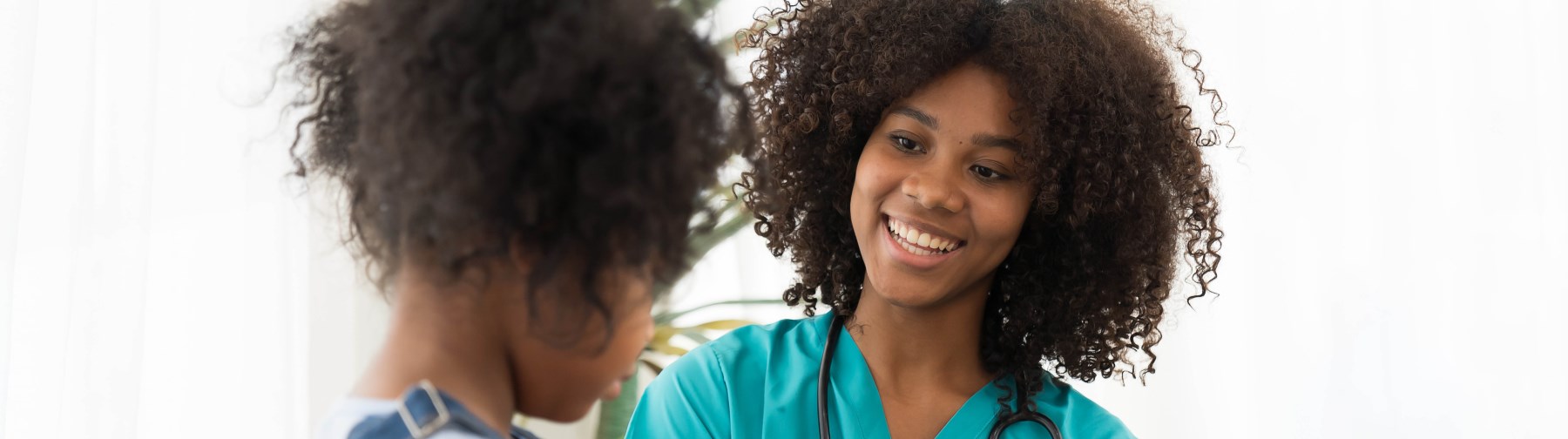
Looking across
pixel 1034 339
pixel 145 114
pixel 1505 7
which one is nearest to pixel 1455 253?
pixel 1505 7

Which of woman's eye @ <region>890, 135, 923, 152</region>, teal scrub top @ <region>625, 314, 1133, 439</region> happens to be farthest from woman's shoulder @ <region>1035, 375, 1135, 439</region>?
woman's eye @ <region>890, 135, 923, 152</region>

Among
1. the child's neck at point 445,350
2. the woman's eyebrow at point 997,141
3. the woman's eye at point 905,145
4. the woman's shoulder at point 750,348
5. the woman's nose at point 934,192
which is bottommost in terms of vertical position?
the child's neck at point 445,350

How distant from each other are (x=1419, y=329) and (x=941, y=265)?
1248 mm

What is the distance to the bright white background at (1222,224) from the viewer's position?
164cm

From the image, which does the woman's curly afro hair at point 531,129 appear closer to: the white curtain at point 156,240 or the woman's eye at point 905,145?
the woman's eye at point 905,145

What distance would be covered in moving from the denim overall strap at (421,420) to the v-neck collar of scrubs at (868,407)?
2.71 feet

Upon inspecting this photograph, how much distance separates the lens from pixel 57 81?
162 centimetres

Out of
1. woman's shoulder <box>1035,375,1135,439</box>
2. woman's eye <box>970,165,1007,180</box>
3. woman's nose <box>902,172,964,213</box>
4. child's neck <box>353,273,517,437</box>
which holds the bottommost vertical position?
woman's shoulder <box>1035,375,1135,439</box>

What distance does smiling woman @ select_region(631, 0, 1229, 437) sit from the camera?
149cm

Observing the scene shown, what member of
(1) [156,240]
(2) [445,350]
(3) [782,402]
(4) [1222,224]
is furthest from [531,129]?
(4) [1222,224]

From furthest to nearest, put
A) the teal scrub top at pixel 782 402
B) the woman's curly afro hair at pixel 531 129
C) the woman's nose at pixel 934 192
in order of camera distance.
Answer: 1. the teal scrub top at pixel 782 402
2. the woman's nose at pixel 934 192
3. the woman's curly afro hair at pixel 531 129

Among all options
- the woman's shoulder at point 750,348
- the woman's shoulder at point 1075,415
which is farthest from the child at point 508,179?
the woman's shoulder at point 1075,415

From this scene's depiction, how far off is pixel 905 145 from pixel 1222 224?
49.2 inches

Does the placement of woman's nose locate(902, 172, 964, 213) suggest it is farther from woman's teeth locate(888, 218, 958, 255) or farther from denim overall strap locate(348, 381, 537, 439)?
denim overall strap locate(348, 381, 537, 439)
